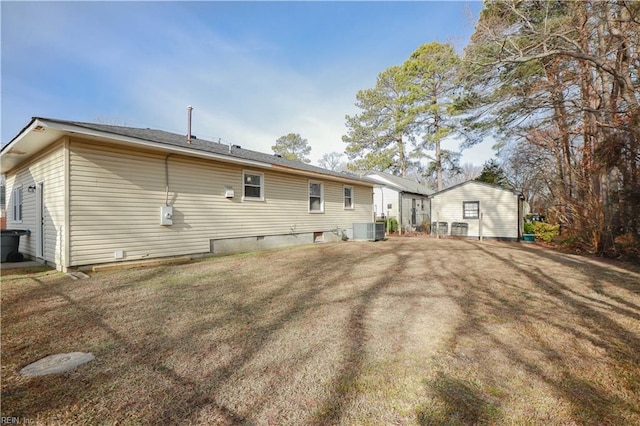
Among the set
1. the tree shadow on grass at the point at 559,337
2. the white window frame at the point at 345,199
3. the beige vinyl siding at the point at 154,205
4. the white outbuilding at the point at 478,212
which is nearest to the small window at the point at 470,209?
the white outbuilding at the point at 478,212

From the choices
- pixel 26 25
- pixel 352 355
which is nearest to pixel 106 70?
pixel 26 25

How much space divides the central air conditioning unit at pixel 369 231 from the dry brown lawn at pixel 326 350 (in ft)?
24.1

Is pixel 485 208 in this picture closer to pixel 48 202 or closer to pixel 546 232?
pixel 546 232

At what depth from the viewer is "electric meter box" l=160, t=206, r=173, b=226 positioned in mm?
6879

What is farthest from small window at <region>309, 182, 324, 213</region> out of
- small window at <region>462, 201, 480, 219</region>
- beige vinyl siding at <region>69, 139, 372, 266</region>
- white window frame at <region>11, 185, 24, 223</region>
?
white window frame at <region>11, 185, 24, 223</region>

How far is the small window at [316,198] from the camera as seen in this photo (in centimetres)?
1160

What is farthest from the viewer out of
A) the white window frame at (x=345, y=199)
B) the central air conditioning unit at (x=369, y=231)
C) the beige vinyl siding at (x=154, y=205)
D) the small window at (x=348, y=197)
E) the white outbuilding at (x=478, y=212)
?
the white outbuilding at (x=478, y=212)

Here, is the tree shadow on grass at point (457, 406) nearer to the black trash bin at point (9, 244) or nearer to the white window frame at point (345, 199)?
the black trash bin at point (9, 244)

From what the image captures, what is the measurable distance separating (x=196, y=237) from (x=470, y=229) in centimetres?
1383

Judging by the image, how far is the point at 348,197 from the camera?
13.6 m

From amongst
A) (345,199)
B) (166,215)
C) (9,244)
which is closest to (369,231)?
(345,199)

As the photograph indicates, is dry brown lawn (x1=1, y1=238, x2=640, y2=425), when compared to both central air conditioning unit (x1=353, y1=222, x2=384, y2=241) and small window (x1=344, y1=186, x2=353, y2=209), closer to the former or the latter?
central air conditioning unit (x1=353, y1=222, x2=384, y2=241)

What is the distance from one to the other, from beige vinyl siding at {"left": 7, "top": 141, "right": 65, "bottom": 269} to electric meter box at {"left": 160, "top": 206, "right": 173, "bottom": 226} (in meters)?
1.82

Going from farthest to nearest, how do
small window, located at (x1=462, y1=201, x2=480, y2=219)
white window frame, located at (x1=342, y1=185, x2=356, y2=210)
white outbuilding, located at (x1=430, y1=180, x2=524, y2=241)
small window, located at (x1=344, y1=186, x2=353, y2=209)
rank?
1. small window, located at (x1=462, y1=201, x2=480, y2=219)
2. white outbuilding, located at (x1=430, y1=180, x2=524, y2=241)
3. small window, located at (x1=344, y1=186, x2=353, y2=209)
4. white window frame, located at (x1=342, y1=185, x2=356, y2=210)
